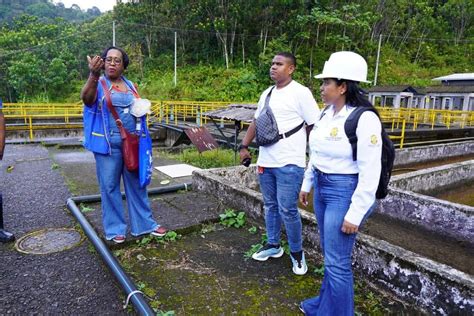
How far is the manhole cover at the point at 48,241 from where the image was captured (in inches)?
126

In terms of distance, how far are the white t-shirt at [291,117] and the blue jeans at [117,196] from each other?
137 cm

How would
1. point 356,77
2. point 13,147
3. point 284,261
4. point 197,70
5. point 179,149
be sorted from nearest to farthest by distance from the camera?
point 356,77, point 284,261, point 13,147, point 179,149, point 197,70

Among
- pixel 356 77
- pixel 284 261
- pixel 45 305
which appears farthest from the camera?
pixel 284 261

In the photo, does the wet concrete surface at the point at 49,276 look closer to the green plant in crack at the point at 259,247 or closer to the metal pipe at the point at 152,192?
the metal pipe at the point at 152,192

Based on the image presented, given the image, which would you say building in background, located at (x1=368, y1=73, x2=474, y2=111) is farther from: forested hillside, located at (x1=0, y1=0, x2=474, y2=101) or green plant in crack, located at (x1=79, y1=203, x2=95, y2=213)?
green plant in crack, located at (x1=79, y1=203, x2=95, y2=213)

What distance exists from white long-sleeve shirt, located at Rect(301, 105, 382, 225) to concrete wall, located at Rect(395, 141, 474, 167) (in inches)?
278

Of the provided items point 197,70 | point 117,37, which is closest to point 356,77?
point 197,70

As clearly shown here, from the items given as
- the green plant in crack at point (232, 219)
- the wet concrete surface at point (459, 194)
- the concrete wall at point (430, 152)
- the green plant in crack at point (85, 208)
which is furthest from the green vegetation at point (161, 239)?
the concrete wall at point (430, 152)

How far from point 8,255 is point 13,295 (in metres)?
0.76

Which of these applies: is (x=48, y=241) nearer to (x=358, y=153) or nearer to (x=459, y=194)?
(x=358, y=153)

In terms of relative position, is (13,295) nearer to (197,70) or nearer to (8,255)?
(8,255)

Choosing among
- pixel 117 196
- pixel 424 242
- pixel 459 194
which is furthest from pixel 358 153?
pixel 459 194

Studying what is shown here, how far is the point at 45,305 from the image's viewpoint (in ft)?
7.78

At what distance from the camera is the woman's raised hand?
103 inches
